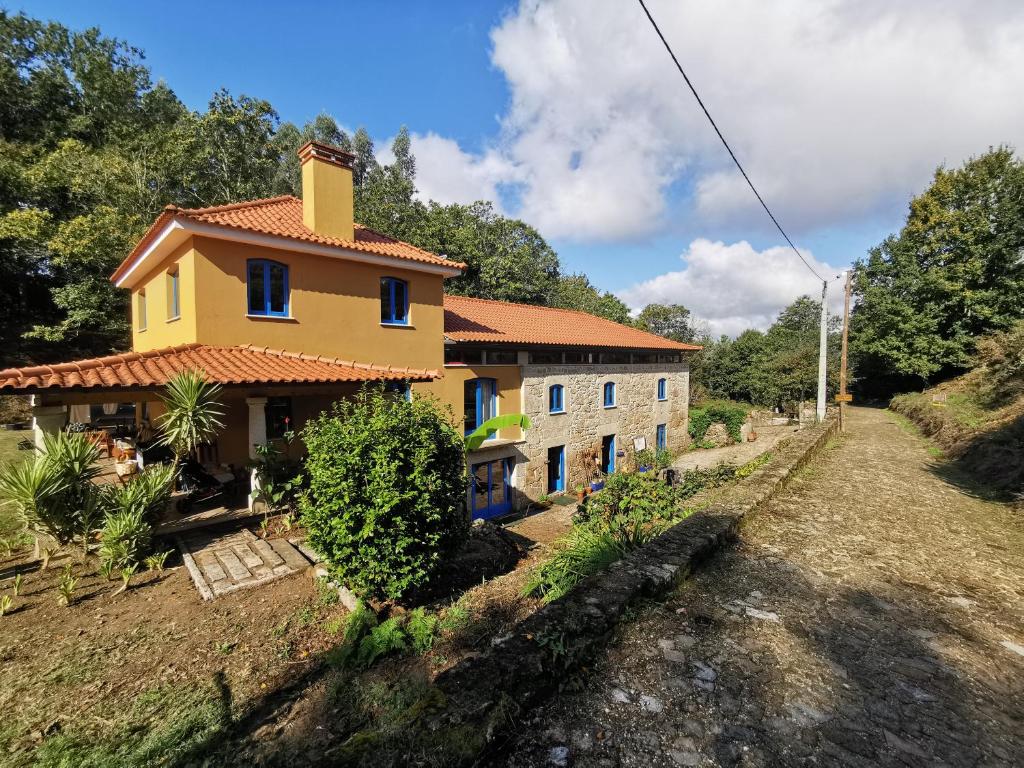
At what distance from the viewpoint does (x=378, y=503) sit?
5.61 meters

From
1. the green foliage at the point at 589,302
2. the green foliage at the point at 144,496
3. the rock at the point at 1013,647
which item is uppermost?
the green foliage at the point at 589,302

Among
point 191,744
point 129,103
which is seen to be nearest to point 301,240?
point 191,744

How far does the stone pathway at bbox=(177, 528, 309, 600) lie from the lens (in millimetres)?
6230

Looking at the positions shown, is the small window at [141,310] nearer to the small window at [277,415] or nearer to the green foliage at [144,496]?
the small window at [277,415]

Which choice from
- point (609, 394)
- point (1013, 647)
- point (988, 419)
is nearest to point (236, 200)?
point (609, 394)

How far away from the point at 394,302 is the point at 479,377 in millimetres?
4192

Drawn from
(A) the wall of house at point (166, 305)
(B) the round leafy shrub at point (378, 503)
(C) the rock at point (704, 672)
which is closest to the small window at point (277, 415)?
(A) the wall of house at point (166, 305)

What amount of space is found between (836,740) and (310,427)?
6554 mm

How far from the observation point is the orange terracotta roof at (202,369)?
20.9 feet

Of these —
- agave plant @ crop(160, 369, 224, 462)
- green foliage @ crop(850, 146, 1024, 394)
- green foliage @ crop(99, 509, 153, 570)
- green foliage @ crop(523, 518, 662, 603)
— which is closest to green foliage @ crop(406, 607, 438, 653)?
green foliage @ crop(523, 518, 662, 603)

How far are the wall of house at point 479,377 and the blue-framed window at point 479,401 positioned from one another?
0.21 meters

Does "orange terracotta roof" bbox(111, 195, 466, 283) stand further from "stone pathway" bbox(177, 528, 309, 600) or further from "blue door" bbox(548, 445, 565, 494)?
"blue door" bbox(548, 445, 565, 494)

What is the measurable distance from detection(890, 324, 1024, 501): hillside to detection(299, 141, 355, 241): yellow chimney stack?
48.9 feet

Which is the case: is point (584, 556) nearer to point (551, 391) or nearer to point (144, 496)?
point (144, 496)
